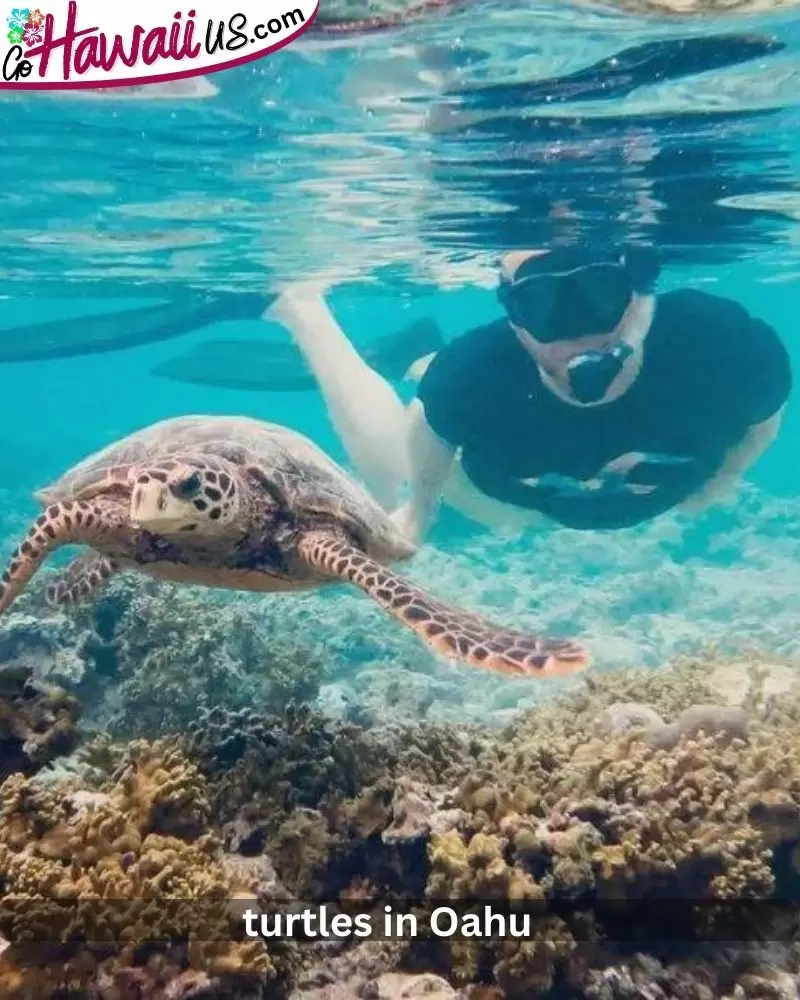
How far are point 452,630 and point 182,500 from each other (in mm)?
1389

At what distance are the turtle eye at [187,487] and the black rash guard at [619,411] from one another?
380 cm

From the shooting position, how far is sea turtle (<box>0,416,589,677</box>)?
142 inches

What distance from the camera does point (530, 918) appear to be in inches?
110

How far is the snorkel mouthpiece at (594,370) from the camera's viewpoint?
669 centimetres

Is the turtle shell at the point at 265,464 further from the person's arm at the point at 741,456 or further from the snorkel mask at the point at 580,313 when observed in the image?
the person's arm at the point at 741,456

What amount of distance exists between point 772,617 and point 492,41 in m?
9.66

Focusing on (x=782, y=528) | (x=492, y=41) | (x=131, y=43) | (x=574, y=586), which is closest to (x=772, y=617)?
(x=574, y=586)

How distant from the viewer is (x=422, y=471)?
7.78 m

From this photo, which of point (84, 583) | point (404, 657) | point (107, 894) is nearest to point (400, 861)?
point (107, 894)

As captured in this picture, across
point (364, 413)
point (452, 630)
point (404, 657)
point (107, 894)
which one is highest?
point (364, 413)

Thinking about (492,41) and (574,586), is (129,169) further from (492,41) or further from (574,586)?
(574,586)

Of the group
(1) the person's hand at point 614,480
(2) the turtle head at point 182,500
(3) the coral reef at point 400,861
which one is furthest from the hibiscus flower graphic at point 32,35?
(1) the person's hand at point 614,480

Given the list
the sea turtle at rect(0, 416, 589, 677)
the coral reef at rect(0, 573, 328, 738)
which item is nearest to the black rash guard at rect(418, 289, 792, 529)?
the sea turtle at rect(0, 416, 589, 677)

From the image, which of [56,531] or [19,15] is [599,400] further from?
[19,15]
